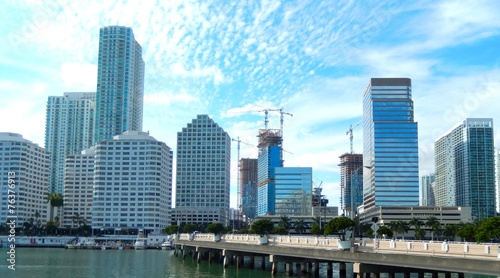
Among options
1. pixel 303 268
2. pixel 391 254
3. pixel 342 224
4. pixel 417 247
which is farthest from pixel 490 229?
pixel 303 268

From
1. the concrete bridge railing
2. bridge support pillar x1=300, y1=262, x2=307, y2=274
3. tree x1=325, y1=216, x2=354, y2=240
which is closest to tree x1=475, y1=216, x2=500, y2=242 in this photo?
the concrete bridge railing

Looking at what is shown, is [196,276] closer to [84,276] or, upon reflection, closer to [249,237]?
[249,237]

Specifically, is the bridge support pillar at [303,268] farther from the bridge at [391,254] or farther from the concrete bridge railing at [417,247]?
the concrete bridge railing at [417,247]

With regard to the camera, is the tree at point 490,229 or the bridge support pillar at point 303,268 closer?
the tree at point 490,229

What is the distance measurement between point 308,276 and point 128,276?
2851 cm

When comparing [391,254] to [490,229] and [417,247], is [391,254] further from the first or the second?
Result: [490,229]

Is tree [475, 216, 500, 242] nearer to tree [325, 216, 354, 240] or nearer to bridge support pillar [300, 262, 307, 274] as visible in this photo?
tree [325, 216, 354, 240]

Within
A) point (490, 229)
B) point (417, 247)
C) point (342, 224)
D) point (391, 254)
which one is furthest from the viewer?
point (342, 224)

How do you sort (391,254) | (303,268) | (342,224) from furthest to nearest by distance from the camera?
(303,268)
(342,224)
(391,254)

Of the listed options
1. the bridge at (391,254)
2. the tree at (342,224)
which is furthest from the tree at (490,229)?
the tree at (342,224)

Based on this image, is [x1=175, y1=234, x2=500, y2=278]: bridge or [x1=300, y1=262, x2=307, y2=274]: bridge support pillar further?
[x1=300, y1=262, x2=307, y2=274]: bridge support pillar

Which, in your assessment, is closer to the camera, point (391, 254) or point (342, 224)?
point (391, 254)

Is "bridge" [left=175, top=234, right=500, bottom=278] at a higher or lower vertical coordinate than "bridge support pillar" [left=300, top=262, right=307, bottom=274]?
higher

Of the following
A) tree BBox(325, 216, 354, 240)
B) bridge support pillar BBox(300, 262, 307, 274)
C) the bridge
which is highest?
tree BBox(325, 216, 354, 240)
